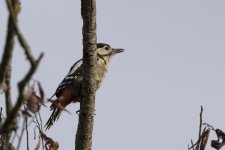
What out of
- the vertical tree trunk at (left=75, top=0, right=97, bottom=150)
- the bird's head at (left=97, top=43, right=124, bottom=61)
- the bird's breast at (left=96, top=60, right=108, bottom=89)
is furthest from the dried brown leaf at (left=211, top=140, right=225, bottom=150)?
the bird's head at (left=97, top=43, right=124, bottom=61)

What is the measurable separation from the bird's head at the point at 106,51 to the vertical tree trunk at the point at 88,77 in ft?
16.7

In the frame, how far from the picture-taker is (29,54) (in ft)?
5.75

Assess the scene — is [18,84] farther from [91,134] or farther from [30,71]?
[91,134]

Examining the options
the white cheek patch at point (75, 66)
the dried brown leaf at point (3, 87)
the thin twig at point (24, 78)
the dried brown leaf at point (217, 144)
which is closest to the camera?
the thin twig at point (24, 78)

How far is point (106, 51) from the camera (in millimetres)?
10211

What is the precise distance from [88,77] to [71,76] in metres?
4.34

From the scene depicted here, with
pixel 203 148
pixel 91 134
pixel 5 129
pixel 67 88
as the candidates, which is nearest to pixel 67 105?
pixel 67 88

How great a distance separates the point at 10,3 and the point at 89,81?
2913 mm

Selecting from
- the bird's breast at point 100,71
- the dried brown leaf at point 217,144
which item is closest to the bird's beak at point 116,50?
the bird's breast at point 100,71

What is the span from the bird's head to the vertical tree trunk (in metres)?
5.09

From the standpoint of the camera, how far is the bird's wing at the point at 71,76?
8.91 metres

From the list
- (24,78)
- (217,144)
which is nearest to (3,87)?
(24,78)

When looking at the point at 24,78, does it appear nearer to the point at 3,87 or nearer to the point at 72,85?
the point at 3,87

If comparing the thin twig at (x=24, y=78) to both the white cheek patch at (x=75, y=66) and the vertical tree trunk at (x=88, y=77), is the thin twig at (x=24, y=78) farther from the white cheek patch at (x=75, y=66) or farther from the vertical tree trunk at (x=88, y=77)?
the white cheek patch at (x=75, y=66)
